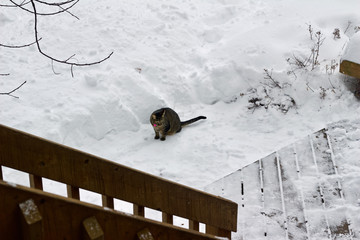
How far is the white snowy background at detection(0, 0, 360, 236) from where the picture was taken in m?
5.23

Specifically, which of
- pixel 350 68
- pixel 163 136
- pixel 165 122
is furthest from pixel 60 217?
pixel 350 68

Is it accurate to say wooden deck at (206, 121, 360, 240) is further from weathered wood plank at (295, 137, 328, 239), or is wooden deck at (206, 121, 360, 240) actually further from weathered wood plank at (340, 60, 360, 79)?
weathered wood plank at (340, 60, 360, 79)

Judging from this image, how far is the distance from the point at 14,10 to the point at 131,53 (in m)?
2.13

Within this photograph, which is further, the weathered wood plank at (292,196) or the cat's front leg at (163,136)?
the cat's front leg at (163,136)

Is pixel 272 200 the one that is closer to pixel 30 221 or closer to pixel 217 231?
pixel 217 231

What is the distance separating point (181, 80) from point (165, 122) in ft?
3.86

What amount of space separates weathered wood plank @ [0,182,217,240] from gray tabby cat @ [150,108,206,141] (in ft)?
11.3

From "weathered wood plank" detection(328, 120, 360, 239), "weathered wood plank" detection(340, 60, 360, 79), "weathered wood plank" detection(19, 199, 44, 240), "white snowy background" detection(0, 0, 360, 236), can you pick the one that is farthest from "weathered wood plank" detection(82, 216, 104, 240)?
"weathered wood plank" detection(340, 60, 360, 79)

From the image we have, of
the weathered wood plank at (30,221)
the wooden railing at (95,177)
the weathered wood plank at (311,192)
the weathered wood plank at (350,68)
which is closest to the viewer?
the weathered wood plank at (30,221)

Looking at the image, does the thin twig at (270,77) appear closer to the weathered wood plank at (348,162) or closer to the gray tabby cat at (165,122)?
the gray tabby cat at (165,122)

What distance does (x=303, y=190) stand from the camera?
13.2 feet

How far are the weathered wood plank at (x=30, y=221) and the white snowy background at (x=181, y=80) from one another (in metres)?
3.06

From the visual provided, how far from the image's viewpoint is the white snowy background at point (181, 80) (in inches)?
206

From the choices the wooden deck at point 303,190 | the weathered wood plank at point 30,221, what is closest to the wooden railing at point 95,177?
the weathered wood plank at point 30,221
